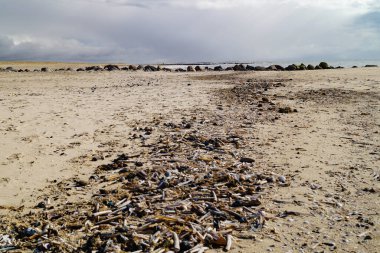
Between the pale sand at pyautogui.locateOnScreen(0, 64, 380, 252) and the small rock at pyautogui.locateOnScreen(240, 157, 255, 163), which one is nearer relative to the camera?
the pale sand at pyautogui.locateOnScreen(0, 64, 380, 252)

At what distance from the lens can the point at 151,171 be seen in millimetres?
7070

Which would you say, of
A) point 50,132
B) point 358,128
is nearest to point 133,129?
point 50,132

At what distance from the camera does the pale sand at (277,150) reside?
502 centimetres

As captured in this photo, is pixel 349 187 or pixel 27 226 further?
pixel 349 187

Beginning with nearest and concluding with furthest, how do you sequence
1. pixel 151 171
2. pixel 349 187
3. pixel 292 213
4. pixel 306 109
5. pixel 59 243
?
pixel 59 243 < pixel 292 213 < pixel 349 187 < pixel 151 171 < pixel 306 109

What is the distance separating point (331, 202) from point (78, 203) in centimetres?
454

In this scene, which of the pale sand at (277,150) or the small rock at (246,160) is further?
the small rock at (246,160)

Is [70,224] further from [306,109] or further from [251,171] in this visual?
[306,109]

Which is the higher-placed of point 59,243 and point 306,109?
point 306,109

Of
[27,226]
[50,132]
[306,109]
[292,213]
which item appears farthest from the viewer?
[306,109]

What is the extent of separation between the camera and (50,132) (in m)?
10.4

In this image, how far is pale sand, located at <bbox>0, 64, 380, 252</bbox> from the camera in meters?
5.02

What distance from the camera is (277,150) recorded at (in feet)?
28.2

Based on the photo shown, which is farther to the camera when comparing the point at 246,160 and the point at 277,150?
the point at 277,150
